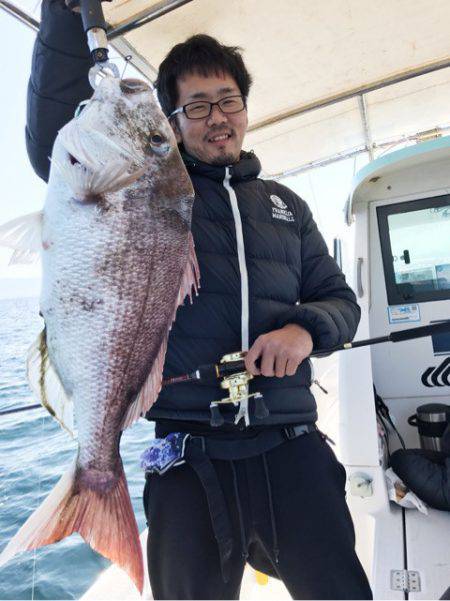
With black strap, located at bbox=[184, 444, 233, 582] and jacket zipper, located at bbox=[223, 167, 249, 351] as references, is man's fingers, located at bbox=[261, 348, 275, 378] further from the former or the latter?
black strap, located at bbox=[184, 444, 233, 582]

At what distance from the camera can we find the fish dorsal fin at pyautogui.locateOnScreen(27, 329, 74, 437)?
1336mm

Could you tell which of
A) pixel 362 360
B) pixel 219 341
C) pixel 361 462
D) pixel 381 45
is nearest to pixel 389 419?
pixel 362 360

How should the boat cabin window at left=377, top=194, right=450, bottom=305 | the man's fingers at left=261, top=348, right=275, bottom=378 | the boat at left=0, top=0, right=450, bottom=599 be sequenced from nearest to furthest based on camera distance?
the man's fingers at left=261, top=348, right=275, bottom=378, the boat at left=0, top=0, right=450, bottom=599, the boat cabin window at left=377, top=194, right=450, bottom=305

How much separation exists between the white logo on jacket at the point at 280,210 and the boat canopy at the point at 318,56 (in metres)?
1.36

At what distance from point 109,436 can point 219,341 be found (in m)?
0.50

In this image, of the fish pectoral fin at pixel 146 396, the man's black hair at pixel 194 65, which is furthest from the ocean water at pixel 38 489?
the man's black hair at pixel 194 65

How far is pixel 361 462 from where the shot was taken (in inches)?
109

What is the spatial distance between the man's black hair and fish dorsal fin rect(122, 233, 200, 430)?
87 centimetres

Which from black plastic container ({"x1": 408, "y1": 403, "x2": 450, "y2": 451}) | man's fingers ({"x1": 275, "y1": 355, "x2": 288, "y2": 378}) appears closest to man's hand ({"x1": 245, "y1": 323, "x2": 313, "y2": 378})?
man's fingers ({"x1": 275, "y1": 355, "x2": 288, "y2": 378})

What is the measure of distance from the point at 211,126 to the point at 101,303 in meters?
0.91

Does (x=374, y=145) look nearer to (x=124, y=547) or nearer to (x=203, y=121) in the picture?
(x=203, y=121)

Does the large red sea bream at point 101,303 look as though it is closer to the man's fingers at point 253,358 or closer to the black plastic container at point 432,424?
the man's fingers at point 253,358

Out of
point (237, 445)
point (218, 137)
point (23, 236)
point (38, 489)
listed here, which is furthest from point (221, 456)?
point (38, 489)

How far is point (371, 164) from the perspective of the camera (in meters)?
3.88
